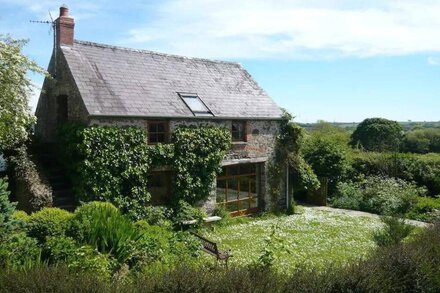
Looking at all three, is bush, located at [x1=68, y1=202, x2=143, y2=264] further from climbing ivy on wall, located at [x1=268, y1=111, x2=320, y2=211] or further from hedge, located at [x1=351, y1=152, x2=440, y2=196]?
hedge, located at [x1=351, y1=152, x2=440, y2=196]

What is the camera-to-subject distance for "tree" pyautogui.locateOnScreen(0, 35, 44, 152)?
12.5 m

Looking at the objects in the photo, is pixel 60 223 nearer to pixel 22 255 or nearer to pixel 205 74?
pixel 22 255

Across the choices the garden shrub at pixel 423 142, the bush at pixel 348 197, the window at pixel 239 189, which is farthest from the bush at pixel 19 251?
the garden shrub at pixel 423 142

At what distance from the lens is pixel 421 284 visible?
21.6 ft

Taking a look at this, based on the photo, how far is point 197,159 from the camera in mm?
17094

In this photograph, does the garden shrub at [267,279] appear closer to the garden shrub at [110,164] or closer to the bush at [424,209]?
the garden shrub at [110,164]

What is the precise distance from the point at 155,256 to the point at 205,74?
44.2 ft

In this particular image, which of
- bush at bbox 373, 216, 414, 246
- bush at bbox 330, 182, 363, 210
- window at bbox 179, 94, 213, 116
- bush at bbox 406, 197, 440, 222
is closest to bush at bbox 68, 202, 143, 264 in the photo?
bush at bbox 373, 216, 414, 246

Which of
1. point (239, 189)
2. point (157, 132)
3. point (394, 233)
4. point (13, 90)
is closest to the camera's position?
point (394, 233)

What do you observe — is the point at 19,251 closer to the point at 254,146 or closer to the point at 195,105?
the point at 195,105

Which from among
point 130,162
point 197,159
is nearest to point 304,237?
point 197,159

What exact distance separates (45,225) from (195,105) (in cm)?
954

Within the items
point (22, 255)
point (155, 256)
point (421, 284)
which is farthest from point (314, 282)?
point (22, 255)

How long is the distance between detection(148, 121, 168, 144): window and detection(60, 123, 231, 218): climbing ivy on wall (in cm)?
41
